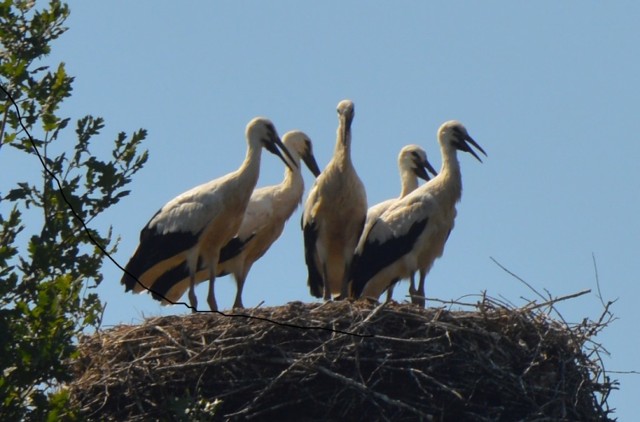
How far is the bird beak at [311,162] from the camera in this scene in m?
17.6

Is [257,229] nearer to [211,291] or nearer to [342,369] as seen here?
[211,291]

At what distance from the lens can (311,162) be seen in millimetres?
17609

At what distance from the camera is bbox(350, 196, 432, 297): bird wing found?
16.0 m

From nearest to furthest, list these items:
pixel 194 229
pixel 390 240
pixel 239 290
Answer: pixel 194 229 → pixel 390 240 → pixel 239 290

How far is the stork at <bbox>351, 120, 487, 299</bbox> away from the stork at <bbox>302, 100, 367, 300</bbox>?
0.20 metres

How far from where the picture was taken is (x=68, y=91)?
12.3 meters

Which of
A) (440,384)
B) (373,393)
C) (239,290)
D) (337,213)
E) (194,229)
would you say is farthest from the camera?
(239,290)

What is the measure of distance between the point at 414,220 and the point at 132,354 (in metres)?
3.20

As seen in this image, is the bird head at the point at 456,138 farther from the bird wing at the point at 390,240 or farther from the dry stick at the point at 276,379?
the dry stick at the point at 276,379

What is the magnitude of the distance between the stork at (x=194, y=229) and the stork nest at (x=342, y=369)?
6.68 ft

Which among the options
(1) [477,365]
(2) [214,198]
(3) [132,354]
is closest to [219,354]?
(3) [132,354]

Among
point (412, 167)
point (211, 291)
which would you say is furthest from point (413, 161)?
point (211, 291)

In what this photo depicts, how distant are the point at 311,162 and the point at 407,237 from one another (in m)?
1.88

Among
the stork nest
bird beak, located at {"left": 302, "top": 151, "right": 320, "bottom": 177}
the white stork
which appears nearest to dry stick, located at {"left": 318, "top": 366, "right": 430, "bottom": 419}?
the stork nest
